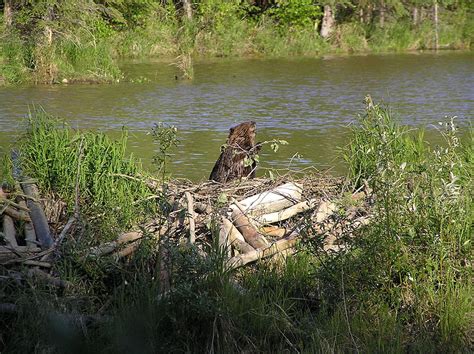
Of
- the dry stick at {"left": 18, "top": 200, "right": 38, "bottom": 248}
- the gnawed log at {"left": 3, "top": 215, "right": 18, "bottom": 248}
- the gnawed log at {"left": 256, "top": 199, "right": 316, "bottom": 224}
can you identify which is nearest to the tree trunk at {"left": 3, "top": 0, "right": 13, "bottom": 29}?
the gnawed log at {"left": 3, "top": 215, "right": 18, "bottom": 248}

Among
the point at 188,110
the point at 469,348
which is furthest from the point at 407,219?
the point at 188,110

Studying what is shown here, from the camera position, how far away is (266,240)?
280 inches

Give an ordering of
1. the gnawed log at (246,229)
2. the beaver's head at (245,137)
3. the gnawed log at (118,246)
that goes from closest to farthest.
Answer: the gnawed log at (118,246) → the gnawed log at (246,229) → the beaver's head at (245,137)

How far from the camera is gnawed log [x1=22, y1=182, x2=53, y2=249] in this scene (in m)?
6.80

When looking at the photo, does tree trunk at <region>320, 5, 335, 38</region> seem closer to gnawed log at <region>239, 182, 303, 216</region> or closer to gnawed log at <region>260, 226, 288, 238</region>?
gnawed log at <region>239, 182, 303, 216</region>

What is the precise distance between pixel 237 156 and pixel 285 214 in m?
1.66

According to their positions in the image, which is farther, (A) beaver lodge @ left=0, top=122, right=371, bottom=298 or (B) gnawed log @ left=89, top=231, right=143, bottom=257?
(B) gnawed log @ left=89, top=231, right=143, bottom=257

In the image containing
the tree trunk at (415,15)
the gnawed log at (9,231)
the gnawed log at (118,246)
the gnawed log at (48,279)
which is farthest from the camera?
the tree trunk at (415,15)

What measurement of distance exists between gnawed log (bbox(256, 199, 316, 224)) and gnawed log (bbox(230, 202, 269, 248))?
0.17 meters

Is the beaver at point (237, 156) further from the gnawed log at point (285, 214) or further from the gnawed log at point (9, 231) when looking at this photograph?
the gnawed log at point (9, 231)

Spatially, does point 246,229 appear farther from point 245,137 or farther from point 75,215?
point 245,137

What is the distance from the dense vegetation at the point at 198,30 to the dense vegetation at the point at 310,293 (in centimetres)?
1666

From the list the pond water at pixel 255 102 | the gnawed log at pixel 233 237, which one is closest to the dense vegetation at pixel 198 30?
the pond water at pixel 255 102

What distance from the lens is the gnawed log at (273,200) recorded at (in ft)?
25.0
